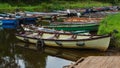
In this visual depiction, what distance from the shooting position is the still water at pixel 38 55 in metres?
23.5

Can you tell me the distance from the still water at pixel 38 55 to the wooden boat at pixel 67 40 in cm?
44

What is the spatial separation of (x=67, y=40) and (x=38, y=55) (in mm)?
2531

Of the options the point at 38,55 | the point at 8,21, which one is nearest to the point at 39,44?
the point at 38,55

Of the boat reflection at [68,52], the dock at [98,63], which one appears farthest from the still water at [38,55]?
the dock at [98,63]

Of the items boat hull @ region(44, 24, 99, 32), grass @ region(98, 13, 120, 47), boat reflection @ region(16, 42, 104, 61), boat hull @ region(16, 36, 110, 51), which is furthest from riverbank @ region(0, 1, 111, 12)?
boat reflection @ region(16, 42, 104, 61)

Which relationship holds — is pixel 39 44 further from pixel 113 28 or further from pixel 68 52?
pixel 113 28

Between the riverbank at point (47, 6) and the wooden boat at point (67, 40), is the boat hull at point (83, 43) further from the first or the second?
Result: the riverbank at point (47, 6)

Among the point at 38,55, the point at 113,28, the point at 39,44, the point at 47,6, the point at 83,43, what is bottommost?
the point at 47,6

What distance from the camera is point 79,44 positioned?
26.9 meters

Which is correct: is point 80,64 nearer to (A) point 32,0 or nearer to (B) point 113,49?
(B) point 113,49

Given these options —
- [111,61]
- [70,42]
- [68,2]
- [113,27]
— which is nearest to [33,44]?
[70,42]

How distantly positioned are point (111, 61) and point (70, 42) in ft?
36.3

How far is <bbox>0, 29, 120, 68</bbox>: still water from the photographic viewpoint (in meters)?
23.5

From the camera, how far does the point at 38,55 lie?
26.5 m
